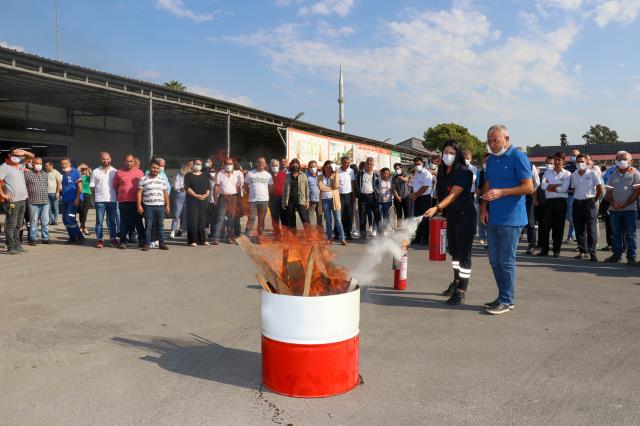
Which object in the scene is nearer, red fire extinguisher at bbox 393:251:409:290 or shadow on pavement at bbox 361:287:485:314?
shadow on pavement at bbox 361:287:485:314

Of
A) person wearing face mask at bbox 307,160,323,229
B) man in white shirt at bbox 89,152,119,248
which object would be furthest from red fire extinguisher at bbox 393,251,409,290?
man in white shirt at bbox 89,152,119,248

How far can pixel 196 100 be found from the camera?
22359 mm

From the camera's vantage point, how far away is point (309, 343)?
3467 millimetres

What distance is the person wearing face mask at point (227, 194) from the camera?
11.9 m

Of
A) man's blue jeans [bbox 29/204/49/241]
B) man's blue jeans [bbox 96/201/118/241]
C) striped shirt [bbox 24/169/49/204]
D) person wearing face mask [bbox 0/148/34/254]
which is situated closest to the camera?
person wearing face mask [bbox 0/148/34/254]

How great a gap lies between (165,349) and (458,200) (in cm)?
385

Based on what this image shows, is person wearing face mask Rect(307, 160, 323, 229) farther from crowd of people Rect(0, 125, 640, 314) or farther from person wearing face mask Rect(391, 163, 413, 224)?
person wearing face mask Rect(391, 163, 413, 224)

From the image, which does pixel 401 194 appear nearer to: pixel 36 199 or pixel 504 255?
pixel 504 255

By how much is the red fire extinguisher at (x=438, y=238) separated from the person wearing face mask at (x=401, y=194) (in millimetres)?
5969

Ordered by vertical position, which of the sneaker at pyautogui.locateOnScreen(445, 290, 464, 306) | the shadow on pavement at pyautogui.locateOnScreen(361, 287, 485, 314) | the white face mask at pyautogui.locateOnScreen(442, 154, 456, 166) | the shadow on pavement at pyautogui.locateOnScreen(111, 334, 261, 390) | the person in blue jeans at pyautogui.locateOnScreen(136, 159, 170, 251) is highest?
the white face mask at pyautogui.locateOnScreen(442, 154, 456, 166)

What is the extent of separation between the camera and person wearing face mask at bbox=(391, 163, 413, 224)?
12.8m

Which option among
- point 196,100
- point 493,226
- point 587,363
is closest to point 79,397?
point 587,363

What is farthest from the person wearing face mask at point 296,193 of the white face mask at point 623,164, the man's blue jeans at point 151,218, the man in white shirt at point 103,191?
the white face mask at point 623,164

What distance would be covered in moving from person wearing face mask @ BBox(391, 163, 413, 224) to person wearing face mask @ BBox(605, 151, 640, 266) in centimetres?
470
